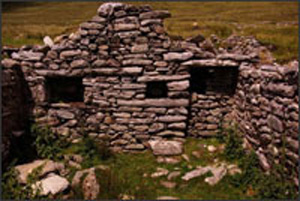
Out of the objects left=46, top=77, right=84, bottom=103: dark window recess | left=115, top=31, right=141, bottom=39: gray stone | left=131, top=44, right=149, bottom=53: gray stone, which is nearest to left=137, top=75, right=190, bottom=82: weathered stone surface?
left=131, top=44, right=149, bottom=53: gray stone

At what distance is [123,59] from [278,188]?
4.75m

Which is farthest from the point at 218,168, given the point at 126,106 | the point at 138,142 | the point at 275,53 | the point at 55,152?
the point at 275,53

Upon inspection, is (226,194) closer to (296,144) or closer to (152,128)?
(296,144)

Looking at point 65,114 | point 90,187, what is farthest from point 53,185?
point 65,114

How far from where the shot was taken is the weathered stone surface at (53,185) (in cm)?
574

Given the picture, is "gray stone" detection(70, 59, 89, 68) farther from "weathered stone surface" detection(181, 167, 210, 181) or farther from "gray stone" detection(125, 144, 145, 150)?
"weathered stone surface" detection(181, 167, 210, 181)

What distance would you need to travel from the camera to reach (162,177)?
6316mm

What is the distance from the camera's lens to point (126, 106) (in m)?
7.63

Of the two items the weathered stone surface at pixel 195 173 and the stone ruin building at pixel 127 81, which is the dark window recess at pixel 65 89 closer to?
the stone ruin building at pixel 127 81

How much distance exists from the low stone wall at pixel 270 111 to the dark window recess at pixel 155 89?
7.34 ft

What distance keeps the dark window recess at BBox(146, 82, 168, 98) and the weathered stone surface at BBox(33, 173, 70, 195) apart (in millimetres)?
3524

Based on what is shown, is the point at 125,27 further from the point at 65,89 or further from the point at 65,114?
the point at 65,114

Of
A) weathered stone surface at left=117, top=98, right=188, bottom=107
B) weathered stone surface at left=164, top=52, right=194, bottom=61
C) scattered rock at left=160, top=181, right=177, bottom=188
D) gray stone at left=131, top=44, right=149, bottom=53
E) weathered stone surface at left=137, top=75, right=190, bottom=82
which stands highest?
gray stone at left=131, top=44, right=149, bottom=53

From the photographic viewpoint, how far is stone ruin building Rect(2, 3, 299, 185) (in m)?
7.43
